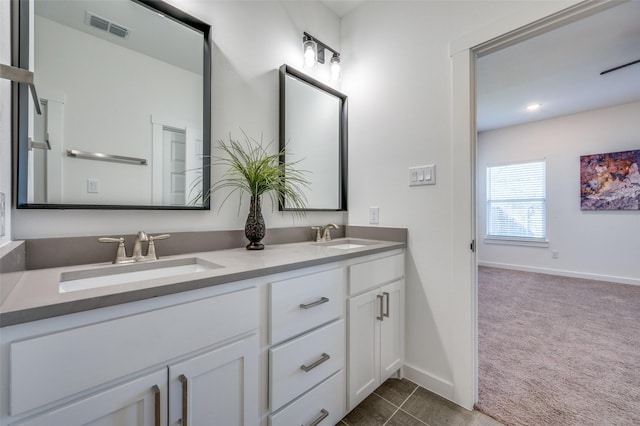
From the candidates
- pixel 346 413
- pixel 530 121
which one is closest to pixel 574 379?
pixel 346 413

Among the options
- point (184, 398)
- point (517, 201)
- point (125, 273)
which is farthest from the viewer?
point (517, 201)

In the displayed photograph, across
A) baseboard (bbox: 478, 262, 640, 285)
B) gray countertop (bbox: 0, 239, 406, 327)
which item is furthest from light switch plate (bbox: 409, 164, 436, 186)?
baseboard (bbox: 478, 262, 640, 285)

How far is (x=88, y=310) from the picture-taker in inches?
24.3

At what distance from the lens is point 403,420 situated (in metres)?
1.34

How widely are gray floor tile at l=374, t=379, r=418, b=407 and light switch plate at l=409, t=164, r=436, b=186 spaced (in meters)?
1.22

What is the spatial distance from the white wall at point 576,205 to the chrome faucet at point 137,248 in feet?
17.8

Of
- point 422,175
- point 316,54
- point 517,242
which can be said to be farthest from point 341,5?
point 517,242

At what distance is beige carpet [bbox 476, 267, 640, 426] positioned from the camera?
141cm

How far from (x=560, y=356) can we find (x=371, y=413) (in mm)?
1563

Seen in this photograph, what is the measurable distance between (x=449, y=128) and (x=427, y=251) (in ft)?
2.38

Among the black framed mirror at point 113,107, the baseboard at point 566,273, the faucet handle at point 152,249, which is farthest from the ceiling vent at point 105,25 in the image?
the baseboard at point 566,273

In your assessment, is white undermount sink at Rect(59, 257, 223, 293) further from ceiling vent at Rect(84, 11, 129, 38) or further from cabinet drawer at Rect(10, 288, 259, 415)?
ceiling vent at Rect(84, 11, 129, 38)

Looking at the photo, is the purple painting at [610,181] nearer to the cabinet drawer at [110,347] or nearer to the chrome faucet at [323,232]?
the chrome faucet at [323,232]

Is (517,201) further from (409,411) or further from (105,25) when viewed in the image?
(105,25)
